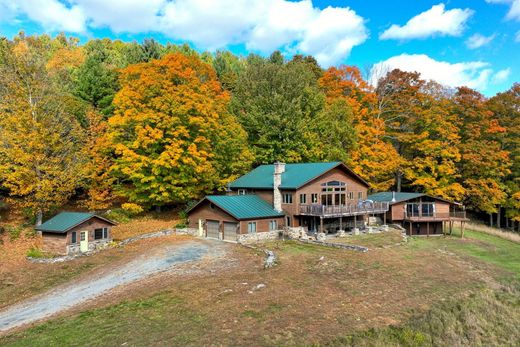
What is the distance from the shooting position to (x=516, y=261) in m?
26.7

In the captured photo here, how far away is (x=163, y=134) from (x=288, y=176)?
12.0 m

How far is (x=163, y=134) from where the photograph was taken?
34812 mm

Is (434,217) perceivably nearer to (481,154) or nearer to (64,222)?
(481,154)

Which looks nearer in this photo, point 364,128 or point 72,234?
point 72,234

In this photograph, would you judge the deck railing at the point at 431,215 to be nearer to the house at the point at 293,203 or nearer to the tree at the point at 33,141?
the house at the point at 293,203

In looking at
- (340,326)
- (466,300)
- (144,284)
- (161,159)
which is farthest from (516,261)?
(161,159)

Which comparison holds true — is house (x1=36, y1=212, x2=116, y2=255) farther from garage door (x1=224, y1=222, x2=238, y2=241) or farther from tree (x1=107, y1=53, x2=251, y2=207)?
garage door (x1=224, y1=222, x2=238, y2=241)

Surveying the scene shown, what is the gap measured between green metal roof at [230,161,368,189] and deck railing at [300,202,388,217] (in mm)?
2243

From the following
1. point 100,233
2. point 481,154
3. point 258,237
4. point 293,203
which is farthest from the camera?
point 481,154

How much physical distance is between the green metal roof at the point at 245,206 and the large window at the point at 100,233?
8448 mm

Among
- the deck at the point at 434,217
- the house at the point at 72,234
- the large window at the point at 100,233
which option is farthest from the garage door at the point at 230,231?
the deck at the point at 434,217

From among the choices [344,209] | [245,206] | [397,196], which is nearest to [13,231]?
[245,206]

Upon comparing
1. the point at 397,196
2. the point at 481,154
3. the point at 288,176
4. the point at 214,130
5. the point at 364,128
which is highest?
the point at 364,128

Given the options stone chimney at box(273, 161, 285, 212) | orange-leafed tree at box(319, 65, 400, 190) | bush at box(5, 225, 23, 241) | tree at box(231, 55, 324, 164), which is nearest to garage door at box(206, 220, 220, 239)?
stone chimney at box(273, 161, 285, 212)
